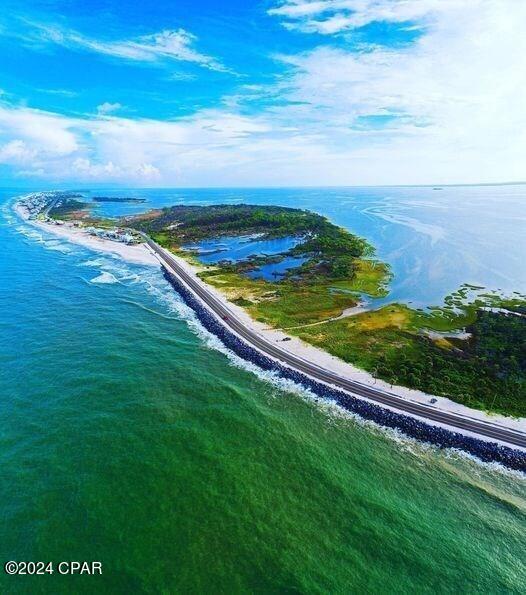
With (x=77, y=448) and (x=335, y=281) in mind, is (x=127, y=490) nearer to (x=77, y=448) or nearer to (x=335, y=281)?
(x=77, y=448)

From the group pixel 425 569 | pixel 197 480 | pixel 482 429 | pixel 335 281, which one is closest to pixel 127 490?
pixel 197 480

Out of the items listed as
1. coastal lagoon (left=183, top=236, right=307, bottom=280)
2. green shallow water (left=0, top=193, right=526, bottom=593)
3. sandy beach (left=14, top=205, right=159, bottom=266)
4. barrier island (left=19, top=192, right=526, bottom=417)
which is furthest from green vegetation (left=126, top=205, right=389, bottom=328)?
Result: green shallow water (left=0, top=193, right=526, bottom=593)

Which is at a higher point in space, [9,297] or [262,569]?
[9,297]

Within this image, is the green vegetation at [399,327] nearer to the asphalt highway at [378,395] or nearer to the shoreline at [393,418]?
the asphalt highway at [378,395]

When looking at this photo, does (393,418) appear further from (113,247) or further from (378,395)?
(113,247)

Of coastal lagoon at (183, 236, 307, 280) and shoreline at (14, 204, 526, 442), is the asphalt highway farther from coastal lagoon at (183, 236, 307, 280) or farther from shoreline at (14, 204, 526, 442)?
coastal lagoon at (183, 236, 307, 280)

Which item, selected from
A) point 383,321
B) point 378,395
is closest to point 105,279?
point 383,321
